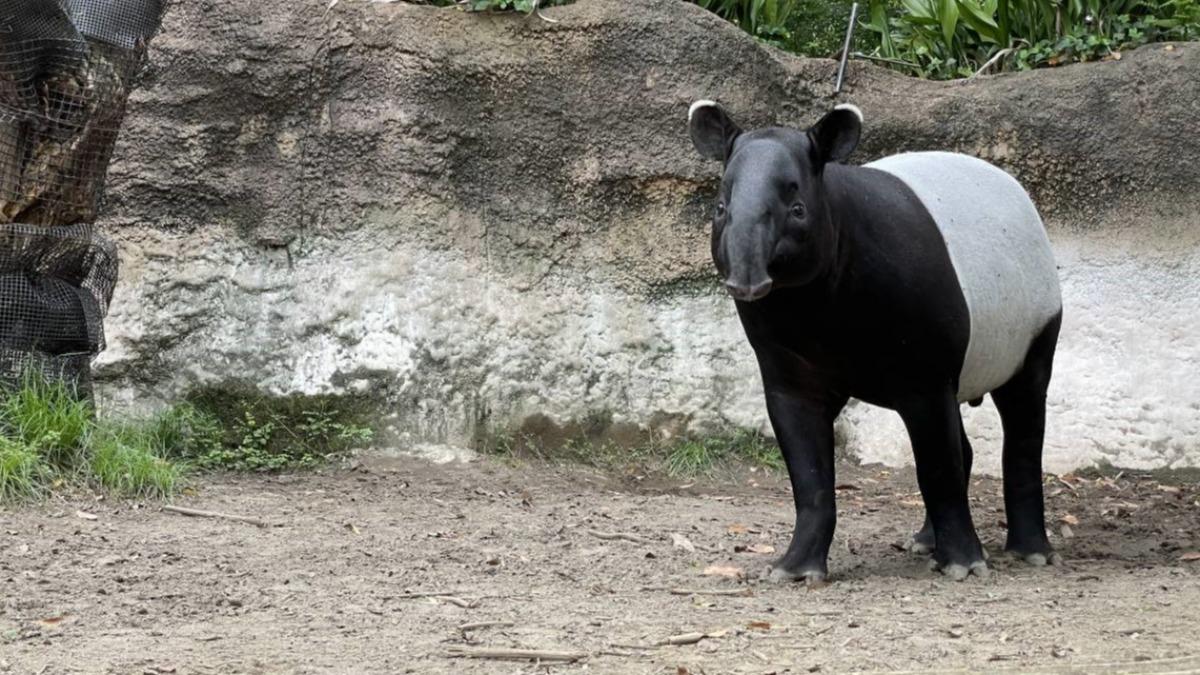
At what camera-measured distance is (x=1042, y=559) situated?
21.1 ft

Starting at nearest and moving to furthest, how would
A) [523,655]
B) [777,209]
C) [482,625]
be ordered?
1. [523,655]
2. [482,625]
3. [777,209]

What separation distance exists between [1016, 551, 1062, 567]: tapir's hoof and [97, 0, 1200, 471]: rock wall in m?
2.56

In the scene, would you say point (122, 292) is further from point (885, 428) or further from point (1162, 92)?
point (1162, 92)

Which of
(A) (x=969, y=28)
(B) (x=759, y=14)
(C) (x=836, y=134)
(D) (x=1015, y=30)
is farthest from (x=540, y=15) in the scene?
(C) (x=836, y=134)

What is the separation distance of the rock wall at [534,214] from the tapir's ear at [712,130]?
3112mm

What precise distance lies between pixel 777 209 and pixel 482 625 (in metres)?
1.64

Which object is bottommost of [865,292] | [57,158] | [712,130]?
[865,292]

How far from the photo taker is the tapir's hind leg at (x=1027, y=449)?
21.2ft

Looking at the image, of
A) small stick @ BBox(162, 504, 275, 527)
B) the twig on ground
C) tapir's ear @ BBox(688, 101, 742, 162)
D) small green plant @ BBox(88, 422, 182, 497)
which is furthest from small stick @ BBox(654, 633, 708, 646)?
the twig on ground

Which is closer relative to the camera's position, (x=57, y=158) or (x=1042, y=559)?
(x=1042, y=559)

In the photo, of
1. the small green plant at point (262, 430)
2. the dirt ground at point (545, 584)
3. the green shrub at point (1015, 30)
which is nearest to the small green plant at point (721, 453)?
the dirt ground at point (545, 584)

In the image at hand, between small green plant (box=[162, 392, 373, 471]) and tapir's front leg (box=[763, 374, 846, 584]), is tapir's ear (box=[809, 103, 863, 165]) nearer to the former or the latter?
tapir's front leg (box=[763, 374, 846, 584])

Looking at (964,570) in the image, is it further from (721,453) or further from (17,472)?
(17,472)

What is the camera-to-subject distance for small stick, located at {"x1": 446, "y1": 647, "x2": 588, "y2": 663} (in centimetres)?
454
